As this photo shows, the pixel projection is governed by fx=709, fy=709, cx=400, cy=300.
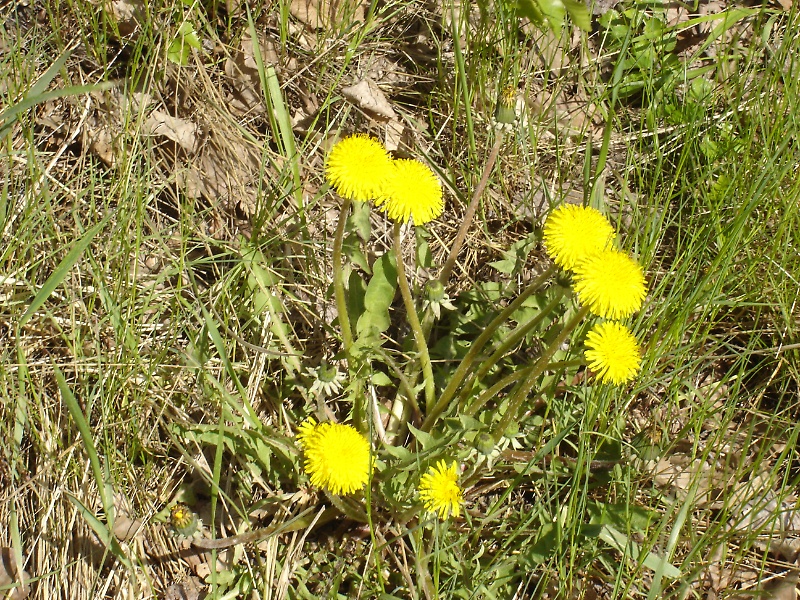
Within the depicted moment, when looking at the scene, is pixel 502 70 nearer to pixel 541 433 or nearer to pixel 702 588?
pixel 541 433

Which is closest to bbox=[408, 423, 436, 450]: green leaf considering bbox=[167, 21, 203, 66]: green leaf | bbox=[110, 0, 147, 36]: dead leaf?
bbox=[167, 21, 203, 66]: green leaf

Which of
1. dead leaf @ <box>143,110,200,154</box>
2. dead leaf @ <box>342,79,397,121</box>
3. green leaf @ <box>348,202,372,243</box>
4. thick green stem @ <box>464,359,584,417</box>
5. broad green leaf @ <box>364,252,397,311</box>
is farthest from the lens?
dead leaf @ <box>342,79,397,121</box>

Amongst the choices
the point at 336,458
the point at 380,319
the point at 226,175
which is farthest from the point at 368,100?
the point at 336,458

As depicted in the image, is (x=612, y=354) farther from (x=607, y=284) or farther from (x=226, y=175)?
(x=226, y=175)

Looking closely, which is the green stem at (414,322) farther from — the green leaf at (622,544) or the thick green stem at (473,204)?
the green leaf at (622,544)

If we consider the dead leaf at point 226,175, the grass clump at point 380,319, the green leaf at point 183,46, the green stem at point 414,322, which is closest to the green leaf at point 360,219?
the grass clump at point 380,319

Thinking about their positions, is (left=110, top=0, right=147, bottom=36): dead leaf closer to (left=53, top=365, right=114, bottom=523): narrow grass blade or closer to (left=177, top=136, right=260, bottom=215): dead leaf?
(left=177, top=136, right=260, bottom=215): dead leaf
